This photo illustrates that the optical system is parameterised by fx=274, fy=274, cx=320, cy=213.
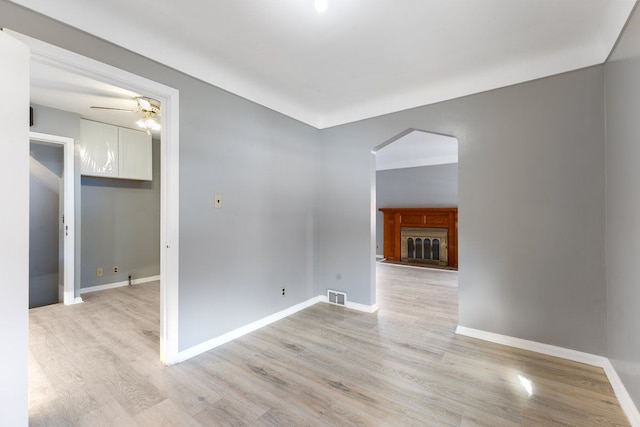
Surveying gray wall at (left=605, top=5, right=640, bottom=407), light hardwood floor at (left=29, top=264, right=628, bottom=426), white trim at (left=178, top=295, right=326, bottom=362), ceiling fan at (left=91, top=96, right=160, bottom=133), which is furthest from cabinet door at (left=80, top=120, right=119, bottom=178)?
gray wall at (left=605, top=5, right=640, bottom=407)

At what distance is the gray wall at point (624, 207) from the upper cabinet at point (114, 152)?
5508 millimetres

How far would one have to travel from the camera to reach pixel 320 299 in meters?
3.73

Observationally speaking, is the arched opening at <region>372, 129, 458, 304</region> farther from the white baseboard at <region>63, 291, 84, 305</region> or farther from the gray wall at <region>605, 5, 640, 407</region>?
the white baseboard at <region>63, 291, 84, 305</region>

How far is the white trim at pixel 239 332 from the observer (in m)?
2.29

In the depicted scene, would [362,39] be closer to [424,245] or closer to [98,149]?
[98,149]

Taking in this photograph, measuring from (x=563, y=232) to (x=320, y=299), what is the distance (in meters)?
2.68

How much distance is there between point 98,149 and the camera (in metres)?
3.98

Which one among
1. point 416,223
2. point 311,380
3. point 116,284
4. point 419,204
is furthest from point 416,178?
point 116,284

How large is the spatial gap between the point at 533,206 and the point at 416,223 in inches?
167

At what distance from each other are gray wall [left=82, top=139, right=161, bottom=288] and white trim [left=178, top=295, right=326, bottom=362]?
3044 mm

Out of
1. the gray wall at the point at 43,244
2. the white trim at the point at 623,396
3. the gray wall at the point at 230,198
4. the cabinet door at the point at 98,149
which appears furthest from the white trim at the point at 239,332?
the gray wall at the point at 43,244

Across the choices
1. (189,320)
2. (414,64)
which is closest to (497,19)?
(414,64)

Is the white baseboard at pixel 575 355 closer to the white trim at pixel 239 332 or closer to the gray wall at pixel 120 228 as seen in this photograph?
the white trim at pixel 239 332

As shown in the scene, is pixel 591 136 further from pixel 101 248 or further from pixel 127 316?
pixel 101 248
